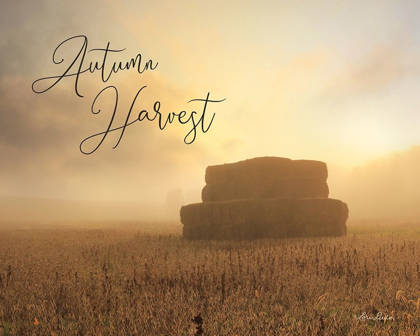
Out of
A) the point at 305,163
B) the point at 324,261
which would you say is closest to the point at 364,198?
the point at 305,163

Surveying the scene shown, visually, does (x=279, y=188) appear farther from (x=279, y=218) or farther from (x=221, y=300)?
(x=221, y=300)

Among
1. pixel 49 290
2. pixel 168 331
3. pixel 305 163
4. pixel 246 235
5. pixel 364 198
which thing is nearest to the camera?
pixel 168 331

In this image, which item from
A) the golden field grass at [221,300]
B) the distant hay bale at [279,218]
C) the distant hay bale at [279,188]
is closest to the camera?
the golden field grass at [221,300]

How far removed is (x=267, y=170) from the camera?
724 inches

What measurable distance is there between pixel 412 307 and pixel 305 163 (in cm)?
1431

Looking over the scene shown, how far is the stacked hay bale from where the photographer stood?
17.4 m

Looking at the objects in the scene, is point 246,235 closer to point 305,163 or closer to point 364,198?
point 305,163

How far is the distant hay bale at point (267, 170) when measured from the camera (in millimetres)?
18422

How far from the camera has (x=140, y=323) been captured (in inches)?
173

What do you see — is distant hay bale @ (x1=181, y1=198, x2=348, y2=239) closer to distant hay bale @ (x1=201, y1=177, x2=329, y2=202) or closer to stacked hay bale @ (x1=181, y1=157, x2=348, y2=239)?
stacked hay bale @ (x1=181, y1=157, x2=348, y2=239)

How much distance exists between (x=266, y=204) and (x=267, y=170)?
1.93m
